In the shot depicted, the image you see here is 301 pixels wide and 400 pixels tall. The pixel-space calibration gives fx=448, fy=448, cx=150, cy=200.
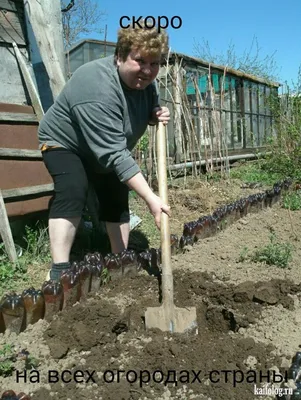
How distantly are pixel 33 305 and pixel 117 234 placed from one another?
1064mm

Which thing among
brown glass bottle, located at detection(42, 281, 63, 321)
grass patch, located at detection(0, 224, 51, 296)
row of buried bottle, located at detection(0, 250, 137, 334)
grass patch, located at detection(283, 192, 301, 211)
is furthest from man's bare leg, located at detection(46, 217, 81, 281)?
grass patch, located at detection(283, 192, 301, 211)

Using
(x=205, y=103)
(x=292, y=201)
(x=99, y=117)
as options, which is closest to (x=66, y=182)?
(x=99, y=117)

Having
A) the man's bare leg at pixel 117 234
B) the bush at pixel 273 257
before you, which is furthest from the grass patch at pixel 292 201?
the man's bare leg at pixel 117 234

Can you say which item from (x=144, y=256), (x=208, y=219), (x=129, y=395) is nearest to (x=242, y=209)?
(x=208, y=219)

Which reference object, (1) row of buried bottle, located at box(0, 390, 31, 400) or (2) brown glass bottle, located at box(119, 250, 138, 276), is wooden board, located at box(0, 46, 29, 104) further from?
(1) row of buried bottle, located at box(0, 390, 31, 400)

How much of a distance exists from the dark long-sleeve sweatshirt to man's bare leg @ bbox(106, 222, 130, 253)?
0.59 m

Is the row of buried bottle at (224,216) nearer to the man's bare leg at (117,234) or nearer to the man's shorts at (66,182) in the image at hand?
the man's bare leg at (117,234)

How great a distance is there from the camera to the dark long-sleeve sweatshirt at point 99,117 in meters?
2.54

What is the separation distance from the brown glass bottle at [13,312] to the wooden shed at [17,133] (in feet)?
5.17

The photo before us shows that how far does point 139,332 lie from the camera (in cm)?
245

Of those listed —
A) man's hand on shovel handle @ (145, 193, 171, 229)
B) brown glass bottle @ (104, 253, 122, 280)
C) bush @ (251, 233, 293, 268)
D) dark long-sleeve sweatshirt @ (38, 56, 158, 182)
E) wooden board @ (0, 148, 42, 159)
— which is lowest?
bush @ (251, 233, 293, 268)

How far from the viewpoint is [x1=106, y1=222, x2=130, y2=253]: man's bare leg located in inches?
133

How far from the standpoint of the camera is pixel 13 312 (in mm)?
2381

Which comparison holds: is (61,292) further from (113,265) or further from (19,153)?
(19,153)
